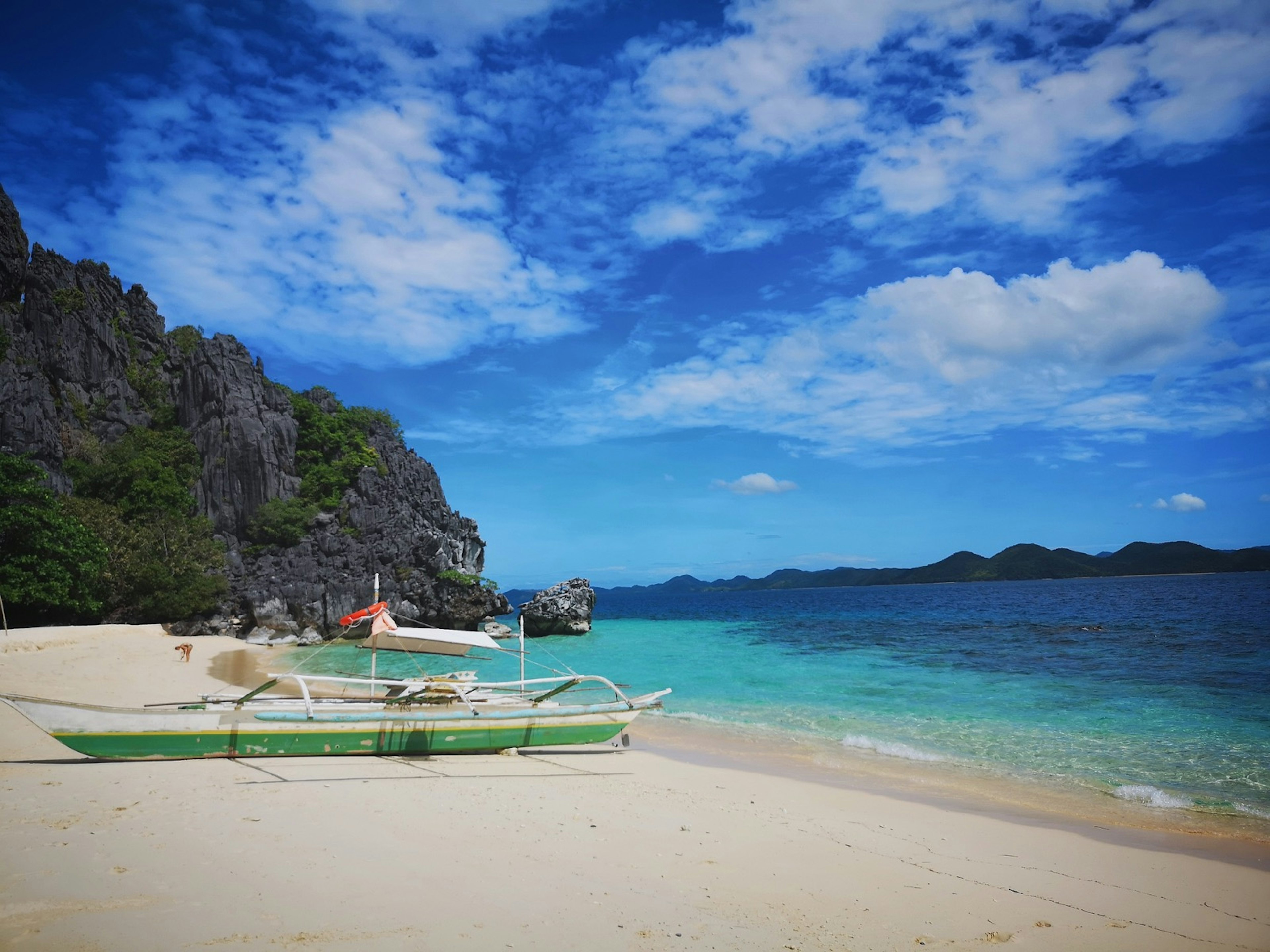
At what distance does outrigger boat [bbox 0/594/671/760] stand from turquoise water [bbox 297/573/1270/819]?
622 cm

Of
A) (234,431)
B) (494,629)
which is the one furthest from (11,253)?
(494,629)

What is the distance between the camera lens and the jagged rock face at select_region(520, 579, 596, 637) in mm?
50594

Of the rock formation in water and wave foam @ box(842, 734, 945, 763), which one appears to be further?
the rock formation in water

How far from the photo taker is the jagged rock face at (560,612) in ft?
166

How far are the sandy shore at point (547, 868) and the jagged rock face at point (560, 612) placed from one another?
39.3 m

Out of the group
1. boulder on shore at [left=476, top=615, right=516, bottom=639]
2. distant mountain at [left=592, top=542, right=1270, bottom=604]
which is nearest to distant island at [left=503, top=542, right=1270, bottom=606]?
distant mountain at [left=592, top=542, right=1270, bottom=604]

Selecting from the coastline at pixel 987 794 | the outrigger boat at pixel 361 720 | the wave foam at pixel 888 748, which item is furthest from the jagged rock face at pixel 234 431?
the wave foam at pixel 888 748

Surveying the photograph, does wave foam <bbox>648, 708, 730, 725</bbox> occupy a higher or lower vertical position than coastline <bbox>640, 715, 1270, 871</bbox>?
lower

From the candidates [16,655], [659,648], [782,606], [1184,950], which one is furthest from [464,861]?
[782,606]

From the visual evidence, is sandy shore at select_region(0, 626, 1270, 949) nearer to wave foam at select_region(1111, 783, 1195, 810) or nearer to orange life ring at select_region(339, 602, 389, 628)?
wave foam at select_region(1111, 783, 1195, 810)

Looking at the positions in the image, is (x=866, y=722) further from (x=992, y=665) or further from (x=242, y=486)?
(x=242, y=486)

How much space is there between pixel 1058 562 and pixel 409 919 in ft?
602

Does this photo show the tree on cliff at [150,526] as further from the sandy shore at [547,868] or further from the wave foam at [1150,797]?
the wave foam at [1150,797]

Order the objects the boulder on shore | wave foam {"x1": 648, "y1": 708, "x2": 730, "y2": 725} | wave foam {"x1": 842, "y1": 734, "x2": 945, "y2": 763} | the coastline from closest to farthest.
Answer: the coastline
wave foam {"x1": 842, "y1": 734, "x2": 945, "y2": 763}
wave foam {"x1": 648, "y1": 708, "x2": 730, "y2": 725}
the boulder on shore
